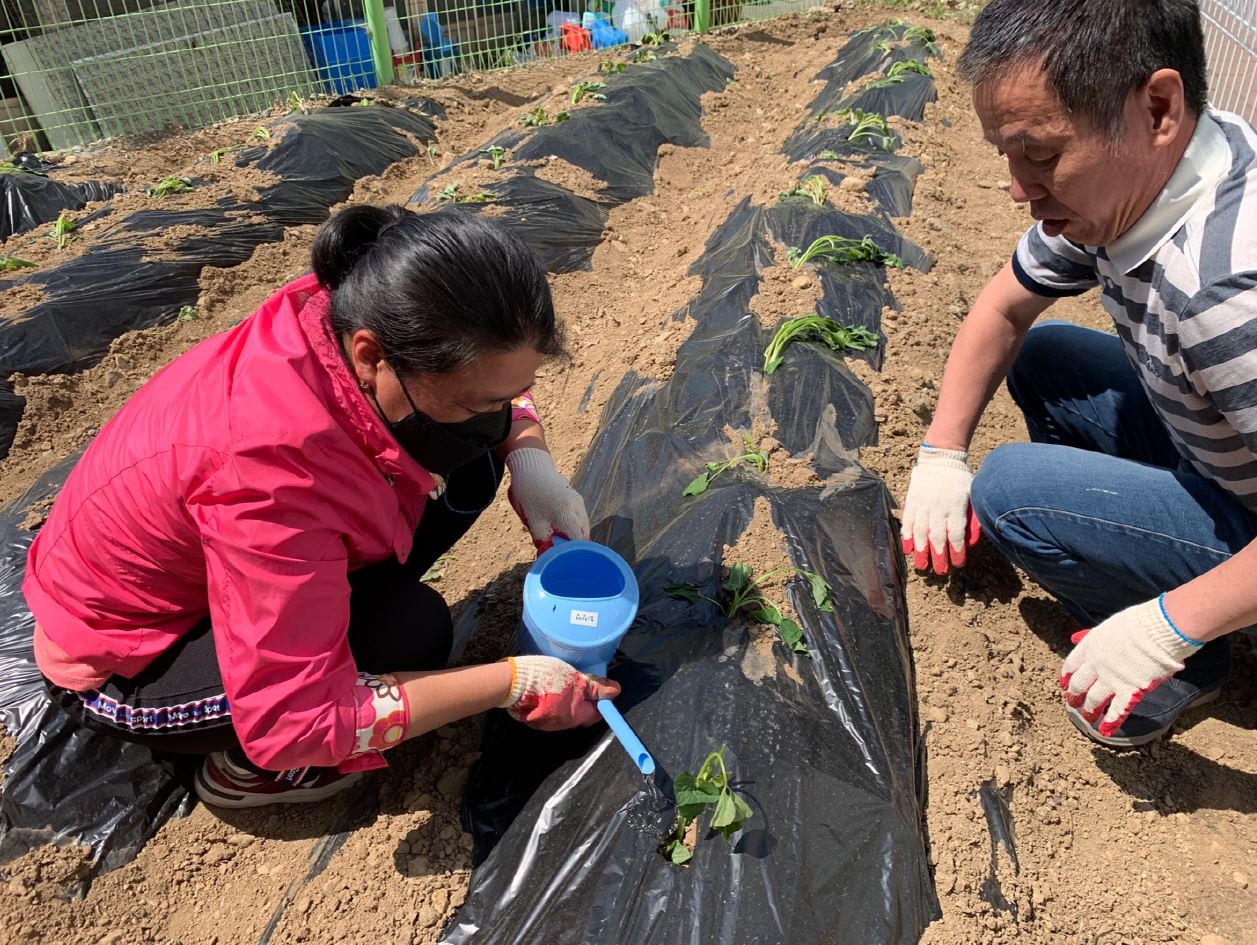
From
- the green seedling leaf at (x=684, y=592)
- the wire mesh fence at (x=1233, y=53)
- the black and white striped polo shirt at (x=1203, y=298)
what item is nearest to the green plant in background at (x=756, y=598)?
the green seedling leaf at (x=684, y=592)

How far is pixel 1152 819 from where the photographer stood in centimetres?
185

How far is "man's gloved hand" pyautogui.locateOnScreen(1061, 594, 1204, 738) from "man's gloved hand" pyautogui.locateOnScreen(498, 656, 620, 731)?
93 centimetres

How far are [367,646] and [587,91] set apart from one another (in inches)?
206

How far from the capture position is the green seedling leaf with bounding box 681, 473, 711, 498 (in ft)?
7.30

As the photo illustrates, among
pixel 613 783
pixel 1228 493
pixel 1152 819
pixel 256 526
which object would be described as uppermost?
pixel 256 526

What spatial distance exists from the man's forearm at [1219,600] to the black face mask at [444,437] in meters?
1.28

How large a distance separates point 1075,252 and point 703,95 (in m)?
5.37

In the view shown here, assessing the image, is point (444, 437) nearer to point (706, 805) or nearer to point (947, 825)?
point (706, 805)

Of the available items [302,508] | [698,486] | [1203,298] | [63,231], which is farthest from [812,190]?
[63,231]

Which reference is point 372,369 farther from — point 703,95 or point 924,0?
point 924,0

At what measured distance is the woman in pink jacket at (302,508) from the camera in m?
1.38

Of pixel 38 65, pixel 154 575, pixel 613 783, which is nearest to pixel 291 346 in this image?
pixel 154 575

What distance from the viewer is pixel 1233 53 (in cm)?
508

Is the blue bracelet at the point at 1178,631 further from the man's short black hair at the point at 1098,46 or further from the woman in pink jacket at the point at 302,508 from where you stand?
the woman in pink jacket at the point at 302,508
